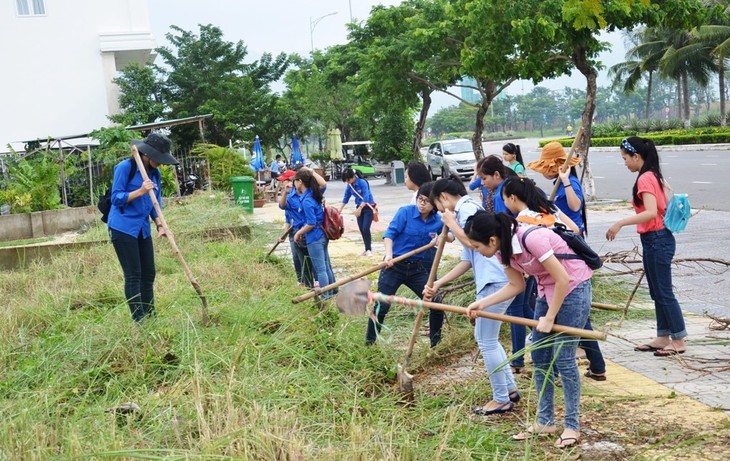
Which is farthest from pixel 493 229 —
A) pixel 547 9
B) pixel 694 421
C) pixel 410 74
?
pixel 410 74

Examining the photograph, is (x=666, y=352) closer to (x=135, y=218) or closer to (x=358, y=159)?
(x=135, y=218)

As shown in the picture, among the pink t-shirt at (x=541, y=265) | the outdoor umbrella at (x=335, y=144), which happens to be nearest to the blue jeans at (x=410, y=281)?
the pink t-shirt at (x=541, y=265)

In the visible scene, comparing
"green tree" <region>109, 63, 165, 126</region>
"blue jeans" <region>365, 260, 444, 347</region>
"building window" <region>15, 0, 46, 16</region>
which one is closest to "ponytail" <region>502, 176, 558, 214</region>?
"blue jeans" <region>365, 260, 444, 347</region>

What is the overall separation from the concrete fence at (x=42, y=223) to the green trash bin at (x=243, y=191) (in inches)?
157

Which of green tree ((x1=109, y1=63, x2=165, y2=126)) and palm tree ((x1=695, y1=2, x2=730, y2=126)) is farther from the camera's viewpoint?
palm tree ((x1=695, y1=2, x2=730, y2=126))

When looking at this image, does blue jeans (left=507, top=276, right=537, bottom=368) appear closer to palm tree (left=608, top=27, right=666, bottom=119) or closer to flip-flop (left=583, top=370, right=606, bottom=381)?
flip-flop (left=583, top=370, right=606, bottom=381)

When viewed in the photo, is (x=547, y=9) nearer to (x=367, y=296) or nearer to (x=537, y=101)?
(x=367, y=296)

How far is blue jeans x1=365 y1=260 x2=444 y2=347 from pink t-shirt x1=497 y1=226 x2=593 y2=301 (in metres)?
1.97

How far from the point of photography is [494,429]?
4570 mm

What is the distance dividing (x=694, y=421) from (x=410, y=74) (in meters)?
26.4

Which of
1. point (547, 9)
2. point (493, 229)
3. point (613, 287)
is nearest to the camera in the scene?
point (493, 229)

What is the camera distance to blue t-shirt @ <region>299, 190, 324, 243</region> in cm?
854

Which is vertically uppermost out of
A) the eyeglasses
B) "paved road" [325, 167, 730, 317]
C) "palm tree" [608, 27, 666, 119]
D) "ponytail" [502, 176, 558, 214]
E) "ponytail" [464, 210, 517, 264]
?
"palm tree" [608, 27, 666, 119]

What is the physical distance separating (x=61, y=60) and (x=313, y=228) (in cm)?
2383
